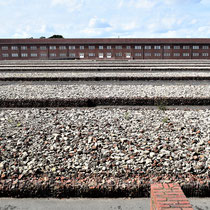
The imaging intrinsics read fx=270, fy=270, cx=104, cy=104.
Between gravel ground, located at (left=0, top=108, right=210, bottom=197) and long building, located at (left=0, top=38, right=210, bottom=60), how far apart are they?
2010 inches

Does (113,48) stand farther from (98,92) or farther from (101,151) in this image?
(101,151)

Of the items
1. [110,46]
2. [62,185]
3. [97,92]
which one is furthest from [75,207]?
[110,46]

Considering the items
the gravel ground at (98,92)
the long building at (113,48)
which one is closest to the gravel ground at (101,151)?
the gravel ground at (98,92)

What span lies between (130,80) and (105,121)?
33.7ft

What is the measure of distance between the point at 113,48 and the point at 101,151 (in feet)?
177

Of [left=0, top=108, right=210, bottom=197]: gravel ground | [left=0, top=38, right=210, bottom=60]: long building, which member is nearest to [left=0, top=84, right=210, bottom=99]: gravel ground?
[left=0, top=108, right=210, bottom=197]: gravel ground

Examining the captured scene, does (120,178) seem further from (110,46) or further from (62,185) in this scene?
(110,46)

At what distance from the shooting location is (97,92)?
12.6m

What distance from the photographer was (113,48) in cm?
5797

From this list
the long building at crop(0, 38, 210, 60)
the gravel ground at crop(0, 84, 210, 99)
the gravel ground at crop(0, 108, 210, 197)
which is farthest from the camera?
the long building at crop(0, 38, 210, 60)

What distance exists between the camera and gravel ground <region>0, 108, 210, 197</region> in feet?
15.7

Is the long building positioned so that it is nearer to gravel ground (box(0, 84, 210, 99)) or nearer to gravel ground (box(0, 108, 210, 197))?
gravel ground (box(0, 84, 210, 99))

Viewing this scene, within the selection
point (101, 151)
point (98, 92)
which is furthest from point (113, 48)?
point (101, 151)

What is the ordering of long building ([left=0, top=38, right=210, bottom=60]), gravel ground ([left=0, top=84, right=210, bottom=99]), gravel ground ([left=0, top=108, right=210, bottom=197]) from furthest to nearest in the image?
long building ([left=0, top=38, right=210, bottom=60]) → gravel ground ([left=0, top=84, right=210, bottom=99]) → gravel ground ([left=0, top=108, right=210, bottom=197])
